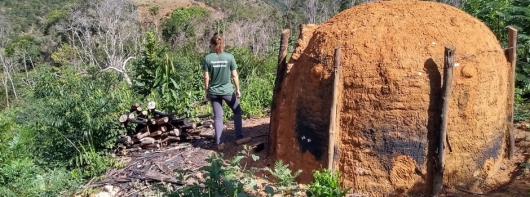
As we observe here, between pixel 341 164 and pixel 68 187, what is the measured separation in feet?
12.1

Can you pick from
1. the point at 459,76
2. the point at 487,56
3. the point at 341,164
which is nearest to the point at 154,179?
the point at 341,164

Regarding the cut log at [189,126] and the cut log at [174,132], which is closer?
the cut log at [174,132]

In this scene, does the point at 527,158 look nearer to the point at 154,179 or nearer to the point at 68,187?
the point at 154,179

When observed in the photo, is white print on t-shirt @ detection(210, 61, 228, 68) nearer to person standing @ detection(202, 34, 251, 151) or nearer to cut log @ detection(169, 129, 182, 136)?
person standing @ detection(202, 34, 251, 151)

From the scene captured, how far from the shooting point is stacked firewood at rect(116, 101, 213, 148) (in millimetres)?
6691

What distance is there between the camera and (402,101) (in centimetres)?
427

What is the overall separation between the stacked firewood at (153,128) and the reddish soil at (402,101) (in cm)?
270

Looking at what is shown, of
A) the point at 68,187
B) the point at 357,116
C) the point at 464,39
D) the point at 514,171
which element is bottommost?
the point at 68,187

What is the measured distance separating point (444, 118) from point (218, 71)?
2958 mm

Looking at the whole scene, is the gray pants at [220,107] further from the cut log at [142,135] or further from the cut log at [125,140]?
the cut log at [125,140]

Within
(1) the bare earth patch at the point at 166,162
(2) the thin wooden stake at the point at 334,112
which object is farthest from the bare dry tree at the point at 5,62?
(2) the thin wooden stake at the point at 334,112

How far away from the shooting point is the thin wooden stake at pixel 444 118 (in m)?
4.10

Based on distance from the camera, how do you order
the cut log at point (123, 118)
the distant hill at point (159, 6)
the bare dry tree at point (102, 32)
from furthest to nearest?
the distant hill at point (159, 6)
the bare dry tree at point (102, 32)
the cut log at point (123, 118)

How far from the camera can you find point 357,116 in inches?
175
